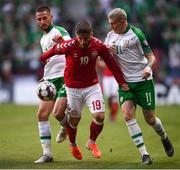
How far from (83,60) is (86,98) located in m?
0.63

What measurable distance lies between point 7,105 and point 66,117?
12.1 metres

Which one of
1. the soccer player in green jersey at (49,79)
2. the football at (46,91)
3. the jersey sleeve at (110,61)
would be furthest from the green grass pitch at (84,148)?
the jersey sleeve at (110,61)

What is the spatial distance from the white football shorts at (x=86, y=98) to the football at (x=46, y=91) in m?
0.24

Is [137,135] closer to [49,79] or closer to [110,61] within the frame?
[110,61]

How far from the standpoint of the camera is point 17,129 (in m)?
16.8

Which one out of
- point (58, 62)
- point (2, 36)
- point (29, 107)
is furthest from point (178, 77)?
point (58, 62)

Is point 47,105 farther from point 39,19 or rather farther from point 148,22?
point 148,22

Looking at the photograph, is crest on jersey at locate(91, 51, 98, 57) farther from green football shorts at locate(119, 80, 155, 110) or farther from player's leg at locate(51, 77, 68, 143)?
player's leg at locate(51, 77, 68, 143)

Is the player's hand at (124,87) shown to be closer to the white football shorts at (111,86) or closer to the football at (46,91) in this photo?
the football at (46,91)

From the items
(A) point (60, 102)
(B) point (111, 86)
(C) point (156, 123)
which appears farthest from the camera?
(B) point (111, 86)

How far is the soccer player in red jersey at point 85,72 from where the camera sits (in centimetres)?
1060

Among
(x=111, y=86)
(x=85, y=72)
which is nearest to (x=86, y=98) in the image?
(x=85, y=72)

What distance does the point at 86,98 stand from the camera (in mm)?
10883

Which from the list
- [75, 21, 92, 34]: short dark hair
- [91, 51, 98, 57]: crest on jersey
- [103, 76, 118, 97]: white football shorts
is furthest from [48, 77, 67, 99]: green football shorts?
[103, 76, 118, 97]: white football shorts
